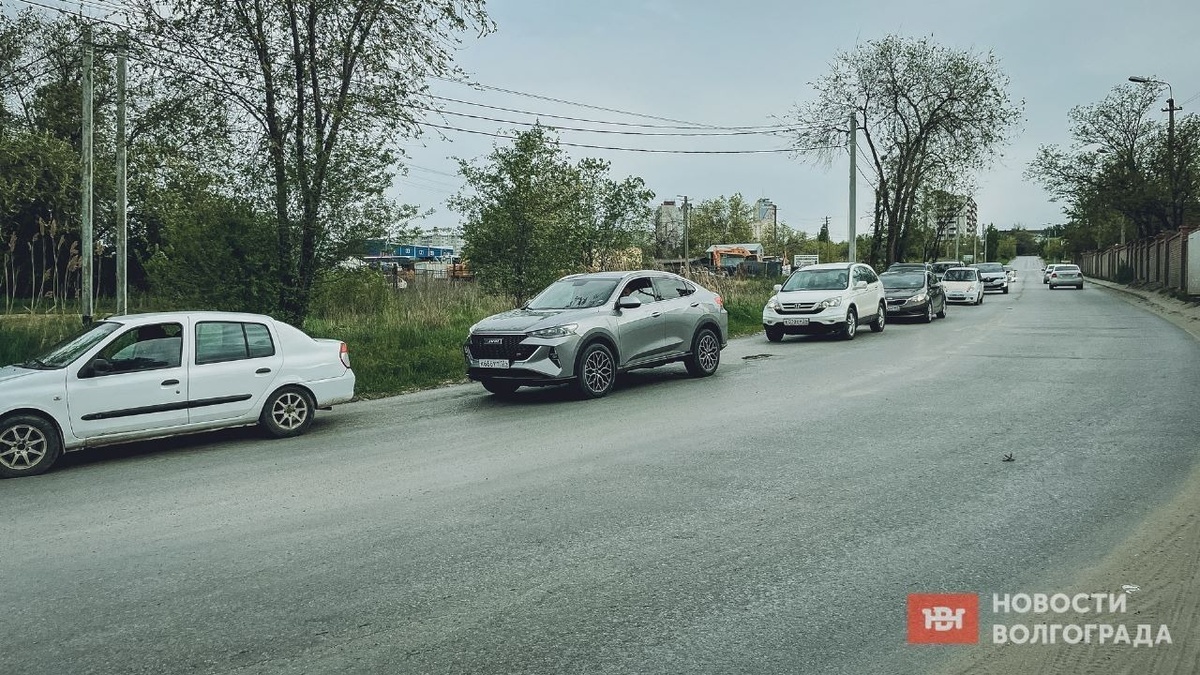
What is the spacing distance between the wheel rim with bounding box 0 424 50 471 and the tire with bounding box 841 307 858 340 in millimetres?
15941

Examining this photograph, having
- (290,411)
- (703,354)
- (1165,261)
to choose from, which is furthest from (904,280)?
(1165,261)

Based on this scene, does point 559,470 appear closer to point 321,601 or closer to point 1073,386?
point 321,601

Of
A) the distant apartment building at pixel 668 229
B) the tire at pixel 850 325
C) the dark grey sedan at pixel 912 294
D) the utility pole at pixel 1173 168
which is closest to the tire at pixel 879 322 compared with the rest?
the tire at pixel 850 325

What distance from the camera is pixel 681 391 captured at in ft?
39.1

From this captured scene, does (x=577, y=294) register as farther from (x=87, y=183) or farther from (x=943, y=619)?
(x=87, y=183)

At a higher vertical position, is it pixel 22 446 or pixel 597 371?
pixel 597 371

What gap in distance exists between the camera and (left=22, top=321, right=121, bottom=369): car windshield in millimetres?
8320

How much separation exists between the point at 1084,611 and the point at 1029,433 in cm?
459

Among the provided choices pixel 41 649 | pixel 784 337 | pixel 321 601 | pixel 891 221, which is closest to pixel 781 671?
pixel 321 601

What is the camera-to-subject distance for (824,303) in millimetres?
19656

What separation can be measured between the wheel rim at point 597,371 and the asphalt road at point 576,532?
87 centimetres

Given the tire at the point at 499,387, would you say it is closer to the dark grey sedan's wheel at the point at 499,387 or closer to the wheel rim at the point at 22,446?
the dark grey sedan's wheel at the point at 499,387

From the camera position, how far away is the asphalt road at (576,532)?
149 inches

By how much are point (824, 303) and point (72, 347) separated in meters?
14.9
